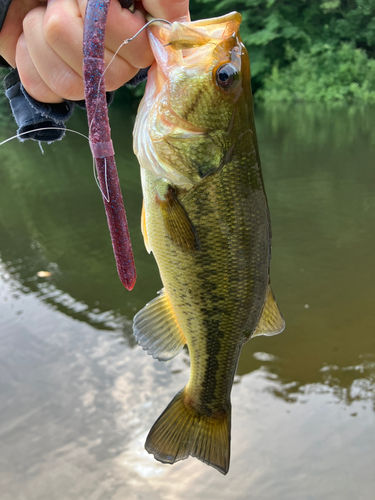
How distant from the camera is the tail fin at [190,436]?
4.75 ft

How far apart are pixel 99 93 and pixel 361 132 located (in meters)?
12.2

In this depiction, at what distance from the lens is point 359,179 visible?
819 centimetres

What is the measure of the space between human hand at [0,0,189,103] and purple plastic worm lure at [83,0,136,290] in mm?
175

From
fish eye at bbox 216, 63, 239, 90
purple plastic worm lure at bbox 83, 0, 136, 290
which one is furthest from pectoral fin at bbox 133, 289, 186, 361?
fish eye at bbox 216, 63, 239, 90

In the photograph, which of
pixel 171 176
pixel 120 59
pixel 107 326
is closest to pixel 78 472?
pixel 107 326

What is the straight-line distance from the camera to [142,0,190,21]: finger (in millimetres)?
1081

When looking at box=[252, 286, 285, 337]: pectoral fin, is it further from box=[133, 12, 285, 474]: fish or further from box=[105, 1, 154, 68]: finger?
box=[105, 1, 154, 68]: finger

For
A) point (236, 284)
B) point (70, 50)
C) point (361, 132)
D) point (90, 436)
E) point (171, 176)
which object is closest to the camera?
point (70, 50)

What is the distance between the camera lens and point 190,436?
151cm

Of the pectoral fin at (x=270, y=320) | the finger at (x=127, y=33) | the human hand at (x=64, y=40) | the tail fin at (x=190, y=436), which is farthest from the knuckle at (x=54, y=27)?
the tail fin at (x=190, y=436)

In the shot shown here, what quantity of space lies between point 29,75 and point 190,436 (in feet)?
4.13

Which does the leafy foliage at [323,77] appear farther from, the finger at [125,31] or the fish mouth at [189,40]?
the finger at [125,31]

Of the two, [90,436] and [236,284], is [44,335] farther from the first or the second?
[236,284]

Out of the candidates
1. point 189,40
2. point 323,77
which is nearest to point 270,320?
point 189,40
